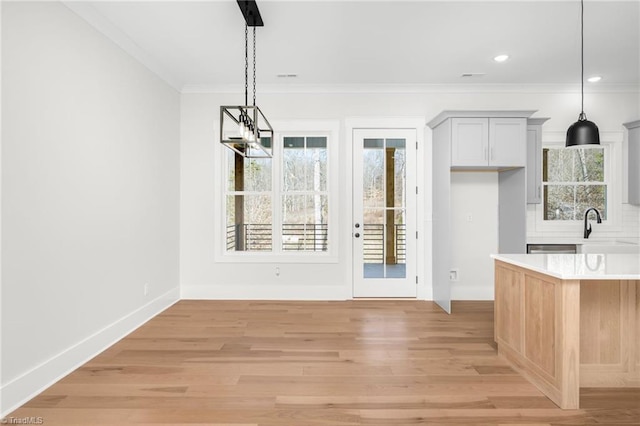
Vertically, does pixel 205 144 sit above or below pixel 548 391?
above

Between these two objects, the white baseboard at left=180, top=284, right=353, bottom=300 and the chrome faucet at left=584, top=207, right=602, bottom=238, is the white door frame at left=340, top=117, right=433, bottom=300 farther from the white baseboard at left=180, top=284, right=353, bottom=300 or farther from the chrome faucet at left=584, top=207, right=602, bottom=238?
the chrome faucet at left=584, top=207, right=602, bottom=238

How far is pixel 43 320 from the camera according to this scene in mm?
2398

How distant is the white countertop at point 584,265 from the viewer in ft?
6.77

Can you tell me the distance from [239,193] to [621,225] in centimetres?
510

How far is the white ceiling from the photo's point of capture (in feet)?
9.29

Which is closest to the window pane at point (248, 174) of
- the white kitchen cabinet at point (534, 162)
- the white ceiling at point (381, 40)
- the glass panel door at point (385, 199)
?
the white ceiling at point (381, 40)

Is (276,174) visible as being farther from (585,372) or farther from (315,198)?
(585,372)

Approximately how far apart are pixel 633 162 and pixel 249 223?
5.09 m

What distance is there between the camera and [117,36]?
3.18 m

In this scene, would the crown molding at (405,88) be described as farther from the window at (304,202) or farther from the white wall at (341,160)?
the window at (304,202)

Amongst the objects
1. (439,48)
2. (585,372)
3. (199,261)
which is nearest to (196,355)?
(199,261)

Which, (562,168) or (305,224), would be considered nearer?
(562,168)

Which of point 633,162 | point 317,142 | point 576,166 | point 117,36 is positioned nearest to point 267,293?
point 317,142

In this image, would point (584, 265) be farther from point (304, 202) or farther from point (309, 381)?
point (304, 202)
